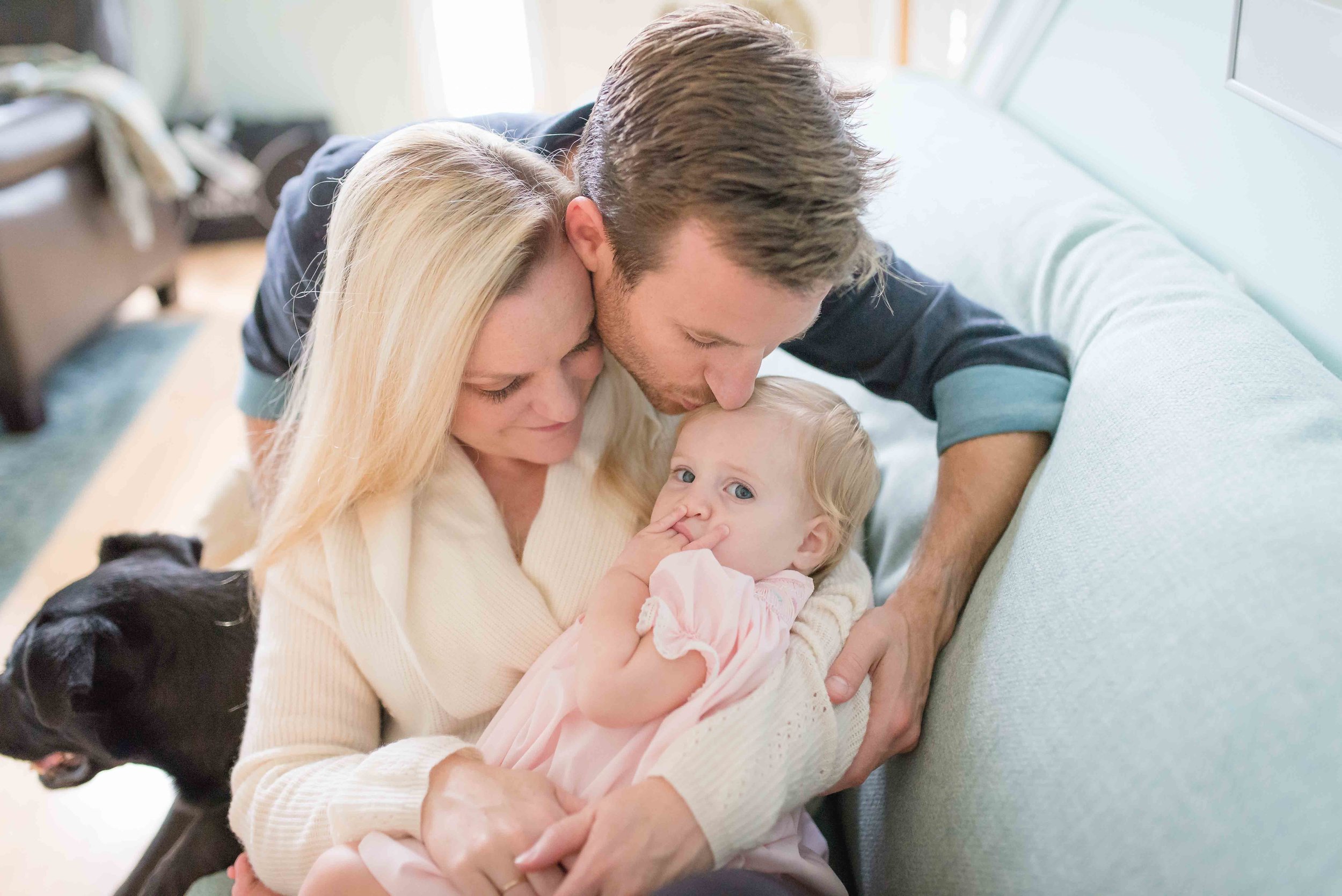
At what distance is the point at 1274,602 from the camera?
2.37 feet

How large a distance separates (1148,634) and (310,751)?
879mm

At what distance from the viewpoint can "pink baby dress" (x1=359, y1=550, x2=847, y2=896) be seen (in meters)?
0.97

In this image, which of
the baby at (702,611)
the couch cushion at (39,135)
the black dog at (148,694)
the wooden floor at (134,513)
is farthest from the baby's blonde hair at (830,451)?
the couch cushion at (39,135)

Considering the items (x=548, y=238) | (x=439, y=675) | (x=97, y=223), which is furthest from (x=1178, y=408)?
(x=97, y=223)

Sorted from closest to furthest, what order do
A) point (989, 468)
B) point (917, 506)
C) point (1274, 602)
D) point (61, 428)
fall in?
1. point (1274, 602)
2. point (989, 468)
3. point (917, 506)
4. point (61, 428)

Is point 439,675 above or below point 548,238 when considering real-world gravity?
below

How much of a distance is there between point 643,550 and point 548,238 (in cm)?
38

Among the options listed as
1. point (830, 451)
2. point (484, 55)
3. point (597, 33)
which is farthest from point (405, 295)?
point (484, 55)

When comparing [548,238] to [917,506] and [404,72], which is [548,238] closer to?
[917,506]

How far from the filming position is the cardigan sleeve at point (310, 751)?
3.33ft

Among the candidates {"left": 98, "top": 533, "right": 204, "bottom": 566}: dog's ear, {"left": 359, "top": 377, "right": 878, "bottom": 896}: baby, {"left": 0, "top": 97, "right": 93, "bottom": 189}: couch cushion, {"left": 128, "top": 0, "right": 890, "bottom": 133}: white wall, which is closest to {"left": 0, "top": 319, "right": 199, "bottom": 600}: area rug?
{"left": 0, "top": 97, "right": 93, "bottom": 189}: couch cushion

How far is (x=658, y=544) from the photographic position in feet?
3.64

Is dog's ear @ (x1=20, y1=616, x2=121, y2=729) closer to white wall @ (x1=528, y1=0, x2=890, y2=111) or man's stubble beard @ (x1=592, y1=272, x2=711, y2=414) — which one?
man's stubble beard @ (x1=592, y1=272, x2=711, y2=414)

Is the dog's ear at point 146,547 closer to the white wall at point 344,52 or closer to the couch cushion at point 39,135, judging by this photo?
the couch cushion at point 39,135
